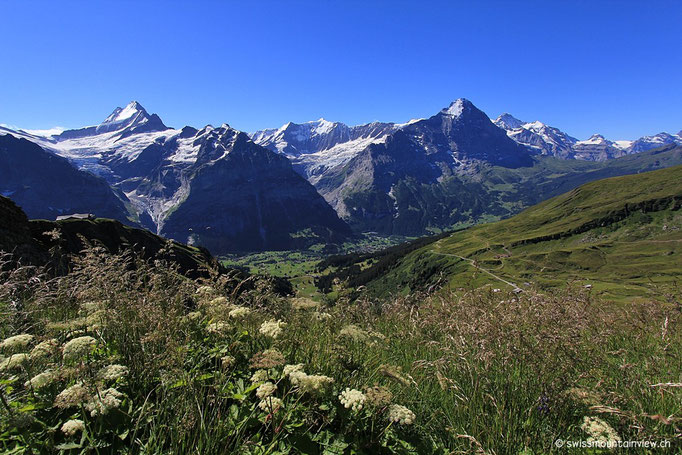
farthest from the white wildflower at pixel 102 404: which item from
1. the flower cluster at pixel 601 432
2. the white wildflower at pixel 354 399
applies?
the flower cluster at pixel 601 432

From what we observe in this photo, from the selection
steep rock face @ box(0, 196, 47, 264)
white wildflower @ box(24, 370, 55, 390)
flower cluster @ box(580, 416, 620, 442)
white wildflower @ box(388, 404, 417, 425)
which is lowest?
flower cluster @ box(580, 416, 620, 442)

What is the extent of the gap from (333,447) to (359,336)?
6.28ft

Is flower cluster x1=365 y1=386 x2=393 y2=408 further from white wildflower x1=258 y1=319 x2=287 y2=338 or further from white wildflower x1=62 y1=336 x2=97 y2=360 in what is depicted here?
white wildflower x1=62 y1=336 x2=97 y2=360

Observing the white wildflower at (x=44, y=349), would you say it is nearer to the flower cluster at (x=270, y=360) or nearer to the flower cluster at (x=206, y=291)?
the flower cluster at (x=270, y=360)

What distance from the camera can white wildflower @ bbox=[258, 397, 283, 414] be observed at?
3.75 m

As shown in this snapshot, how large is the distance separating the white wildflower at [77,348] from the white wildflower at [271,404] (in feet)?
7.53

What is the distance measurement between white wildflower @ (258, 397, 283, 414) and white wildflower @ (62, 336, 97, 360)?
2296 mm

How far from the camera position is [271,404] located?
150 inches

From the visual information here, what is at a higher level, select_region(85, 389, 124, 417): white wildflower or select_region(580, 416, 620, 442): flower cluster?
select_region(85, 389, 124, 417): white wildflower

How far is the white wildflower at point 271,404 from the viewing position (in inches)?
148

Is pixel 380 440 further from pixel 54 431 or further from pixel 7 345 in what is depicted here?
pixel 7 345

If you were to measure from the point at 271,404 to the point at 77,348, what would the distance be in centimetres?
248

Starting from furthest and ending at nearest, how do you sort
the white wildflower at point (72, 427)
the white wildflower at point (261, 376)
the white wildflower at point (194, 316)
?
the white wildflower at point (194, 316) < the white wildflower at point (261, 376) < the white wildflower at point (72, 427)

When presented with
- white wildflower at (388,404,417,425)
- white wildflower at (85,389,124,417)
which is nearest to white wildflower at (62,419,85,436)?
white wildflower at (85,389,124,417)
